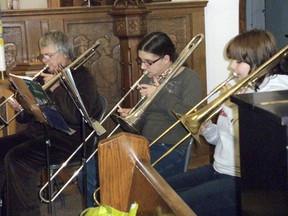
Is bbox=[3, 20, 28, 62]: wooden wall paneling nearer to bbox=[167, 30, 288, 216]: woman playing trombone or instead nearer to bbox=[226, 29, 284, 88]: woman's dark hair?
bbox=[167, 30, 288, 216]: woman playing trombone

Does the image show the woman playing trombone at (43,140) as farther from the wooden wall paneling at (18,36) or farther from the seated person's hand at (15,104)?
the wooden wall paneling at (18,36)

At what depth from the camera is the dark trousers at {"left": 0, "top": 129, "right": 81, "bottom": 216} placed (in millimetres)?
2906

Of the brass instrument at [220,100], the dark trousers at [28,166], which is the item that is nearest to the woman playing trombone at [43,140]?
the dark trousers at [28,166]

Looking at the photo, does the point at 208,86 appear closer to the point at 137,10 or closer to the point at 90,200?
A: the point at 137,10

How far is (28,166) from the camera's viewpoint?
295 centimetres

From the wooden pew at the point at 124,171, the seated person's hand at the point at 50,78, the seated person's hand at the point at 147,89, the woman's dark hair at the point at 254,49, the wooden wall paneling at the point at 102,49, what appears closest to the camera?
the wooden pew at the point at 124,171

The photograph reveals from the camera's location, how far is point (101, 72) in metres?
3.92

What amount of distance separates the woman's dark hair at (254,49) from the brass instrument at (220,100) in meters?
0.11

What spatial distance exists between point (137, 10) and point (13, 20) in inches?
33.3

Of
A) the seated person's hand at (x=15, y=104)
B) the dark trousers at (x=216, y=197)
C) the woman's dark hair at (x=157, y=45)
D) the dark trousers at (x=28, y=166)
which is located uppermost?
the woman's dark hair at (x=157, y=45)

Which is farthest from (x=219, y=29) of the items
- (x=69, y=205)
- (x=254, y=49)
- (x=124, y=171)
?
(x=124, y=171)

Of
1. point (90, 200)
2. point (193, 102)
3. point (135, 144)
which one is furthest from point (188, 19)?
point (135, 144)

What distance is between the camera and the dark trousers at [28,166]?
2.91 m

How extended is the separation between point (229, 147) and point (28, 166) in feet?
3.90
